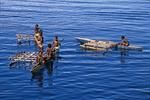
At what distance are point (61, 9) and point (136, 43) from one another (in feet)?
133

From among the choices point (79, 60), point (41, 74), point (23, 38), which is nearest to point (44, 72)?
point (41, 74)

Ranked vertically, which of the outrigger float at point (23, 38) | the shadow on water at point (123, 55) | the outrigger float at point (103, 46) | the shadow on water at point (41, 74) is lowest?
the shadow on water at point (41, 74)

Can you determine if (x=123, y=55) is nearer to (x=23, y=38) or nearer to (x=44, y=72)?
(x=44, y=72)

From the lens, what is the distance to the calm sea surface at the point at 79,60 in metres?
44.9

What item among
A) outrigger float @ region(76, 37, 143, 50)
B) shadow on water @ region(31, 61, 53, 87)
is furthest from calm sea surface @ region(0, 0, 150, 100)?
outrigger float @ region(76, 37, 143, 50)

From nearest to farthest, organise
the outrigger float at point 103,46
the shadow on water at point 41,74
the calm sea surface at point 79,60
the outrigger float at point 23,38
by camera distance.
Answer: the calm sea surface at point 79,60
the shadow on water at point 41,74
the outrigger float at point 103,46
the outrigger float at point 23,38

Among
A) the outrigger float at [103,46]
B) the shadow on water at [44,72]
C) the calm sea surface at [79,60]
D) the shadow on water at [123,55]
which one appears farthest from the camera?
the outrigger float at [103,46]

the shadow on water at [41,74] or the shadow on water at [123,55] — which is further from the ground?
the shadow on water at [123,55]

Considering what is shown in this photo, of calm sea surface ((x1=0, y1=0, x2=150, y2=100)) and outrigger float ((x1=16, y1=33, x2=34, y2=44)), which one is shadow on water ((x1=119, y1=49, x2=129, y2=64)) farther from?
outrigger float ((x1=16, y1=33, x2=34, y2=44))

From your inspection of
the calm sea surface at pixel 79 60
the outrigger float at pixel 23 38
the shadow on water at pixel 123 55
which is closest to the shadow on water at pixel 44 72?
the calm sea surface at pixel 79 60

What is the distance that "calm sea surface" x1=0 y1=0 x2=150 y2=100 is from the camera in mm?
44875

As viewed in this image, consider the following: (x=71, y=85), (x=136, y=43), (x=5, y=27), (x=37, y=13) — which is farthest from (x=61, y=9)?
(x=71, y=85)

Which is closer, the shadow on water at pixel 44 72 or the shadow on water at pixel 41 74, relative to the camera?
the shadow on water at pixel 41 74

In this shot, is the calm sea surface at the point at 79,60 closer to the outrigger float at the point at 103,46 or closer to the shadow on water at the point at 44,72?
the shadow on water at the point at 44,72
